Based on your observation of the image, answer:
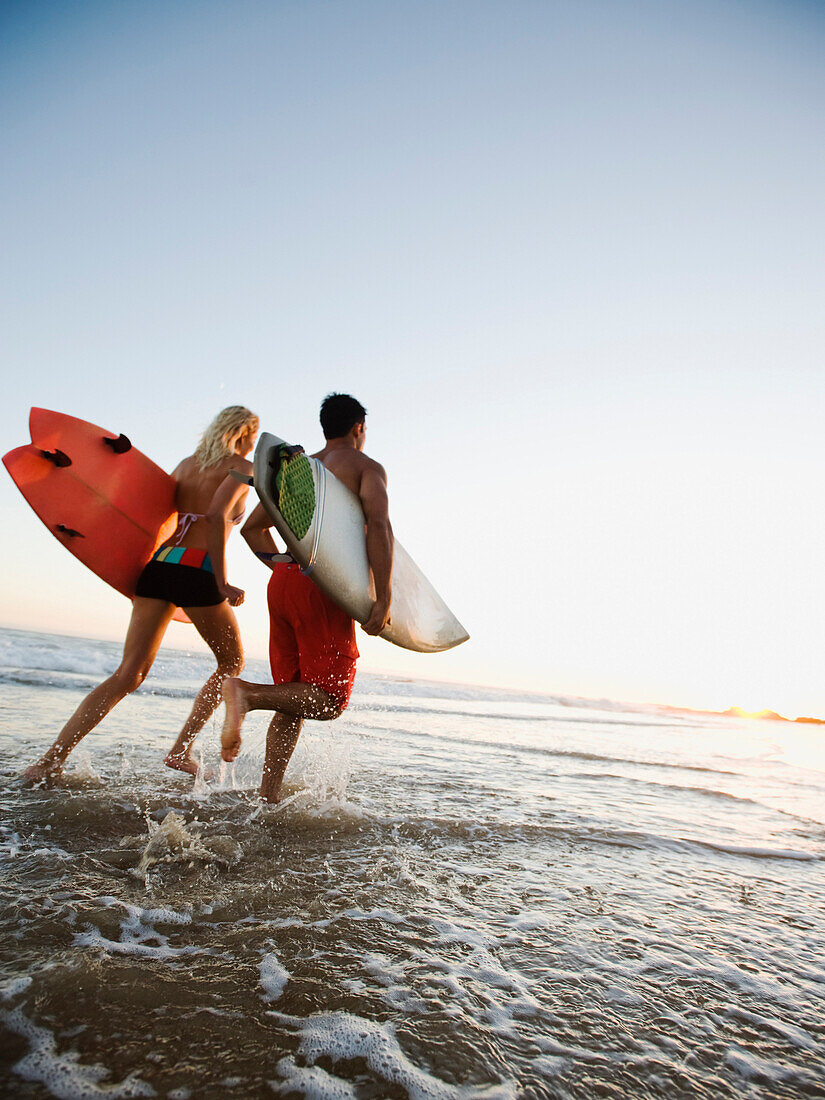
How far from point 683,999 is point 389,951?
2.60 ft

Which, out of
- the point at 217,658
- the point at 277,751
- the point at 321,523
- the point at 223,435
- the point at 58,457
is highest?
the point at 223,435

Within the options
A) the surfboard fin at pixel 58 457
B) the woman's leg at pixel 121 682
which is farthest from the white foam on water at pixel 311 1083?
the surfboard fin at pixel 58 457

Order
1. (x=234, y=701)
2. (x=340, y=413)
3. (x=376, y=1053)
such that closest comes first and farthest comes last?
(x=376, y=1053) → (x=234, y=701) → (x=340, y=413)

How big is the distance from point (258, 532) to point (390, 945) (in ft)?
7.14

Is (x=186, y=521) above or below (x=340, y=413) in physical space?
below

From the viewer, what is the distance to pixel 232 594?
11.5ft

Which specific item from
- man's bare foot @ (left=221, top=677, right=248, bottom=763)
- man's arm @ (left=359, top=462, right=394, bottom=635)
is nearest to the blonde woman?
man's bare foot @ (left=221, top=677, right=248, bottom=763)

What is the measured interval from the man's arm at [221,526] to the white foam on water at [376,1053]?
95.9 inches

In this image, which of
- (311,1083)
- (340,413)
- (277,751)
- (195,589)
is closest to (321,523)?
(340,413)

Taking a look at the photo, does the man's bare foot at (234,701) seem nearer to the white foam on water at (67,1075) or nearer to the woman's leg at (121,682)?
the woman's leg at (121,682)

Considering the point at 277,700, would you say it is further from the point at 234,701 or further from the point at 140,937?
the point at 140,937

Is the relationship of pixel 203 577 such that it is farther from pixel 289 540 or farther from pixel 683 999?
pixel 683 999

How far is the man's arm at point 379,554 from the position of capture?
→ 3.04 meters

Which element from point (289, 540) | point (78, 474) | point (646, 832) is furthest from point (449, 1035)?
point (78, 474)
